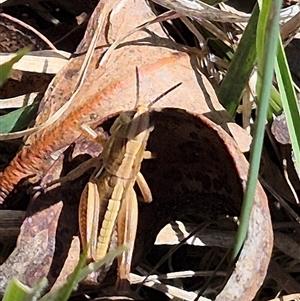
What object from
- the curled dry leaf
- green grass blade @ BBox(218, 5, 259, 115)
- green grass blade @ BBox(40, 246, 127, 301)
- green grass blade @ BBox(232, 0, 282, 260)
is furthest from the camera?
green grass blade @ BBox(218, 5, 259, 115)

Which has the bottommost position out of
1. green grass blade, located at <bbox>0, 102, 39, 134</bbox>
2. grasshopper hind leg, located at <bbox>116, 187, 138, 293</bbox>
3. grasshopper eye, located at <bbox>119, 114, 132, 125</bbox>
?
grasshopper hind leg, located at <bbox>116, 187, 138, 293</bbox>

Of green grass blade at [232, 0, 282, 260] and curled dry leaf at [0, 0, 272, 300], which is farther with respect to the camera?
curled dry leaf at [0, 0, 272, 300]

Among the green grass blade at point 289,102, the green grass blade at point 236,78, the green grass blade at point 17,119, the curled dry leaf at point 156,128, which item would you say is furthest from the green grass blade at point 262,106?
the green grass blade at point 17,119

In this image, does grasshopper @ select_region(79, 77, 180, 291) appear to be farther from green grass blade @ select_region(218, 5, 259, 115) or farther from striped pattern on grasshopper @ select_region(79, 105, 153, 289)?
green grass blade @ select_region(218, 5, 259, 115)

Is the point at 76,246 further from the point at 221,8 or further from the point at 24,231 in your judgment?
the point at 221,8

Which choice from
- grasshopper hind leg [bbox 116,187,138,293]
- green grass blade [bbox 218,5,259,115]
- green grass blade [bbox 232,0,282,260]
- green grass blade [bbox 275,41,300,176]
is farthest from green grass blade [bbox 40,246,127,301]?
green grass blade [bbox 218,5,259,115]
